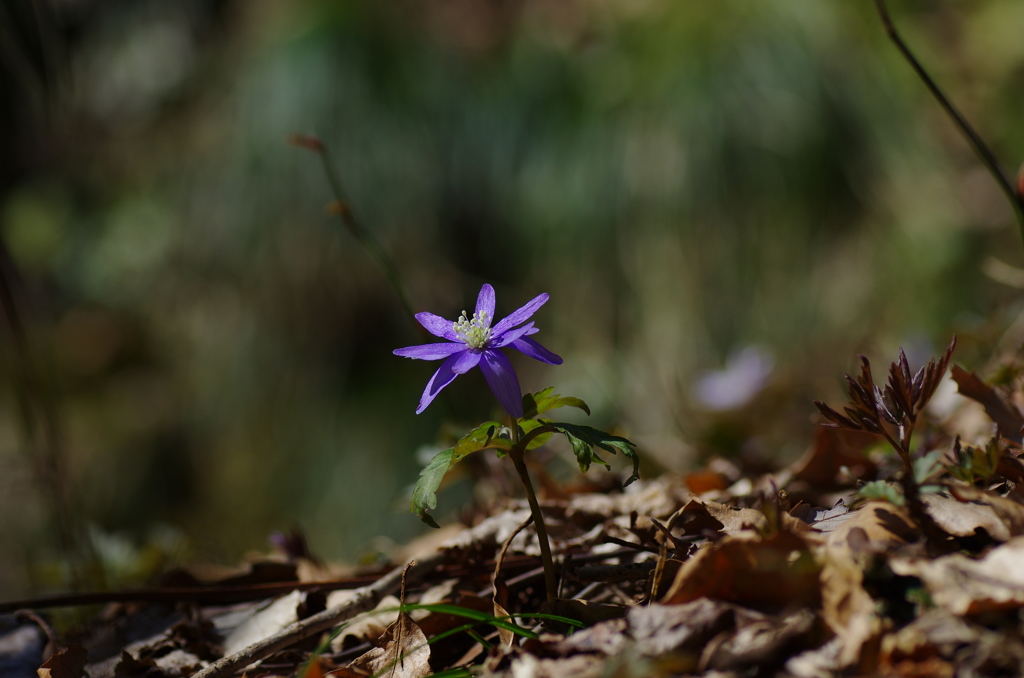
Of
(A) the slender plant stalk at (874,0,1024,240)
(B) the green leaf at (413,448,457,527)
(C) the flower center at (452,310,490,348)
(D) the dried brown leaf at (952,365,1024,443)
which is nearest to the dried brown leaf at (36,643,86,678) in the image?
(B) the green leaf at (413,448,457,527)

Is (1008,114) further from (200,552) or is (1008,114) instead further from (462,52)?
(200,552)

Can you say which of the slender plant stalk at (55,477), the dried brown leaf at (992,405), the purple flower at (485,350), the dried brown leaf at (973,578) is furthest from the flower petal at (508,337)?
the slender plant stalk at (55,477)

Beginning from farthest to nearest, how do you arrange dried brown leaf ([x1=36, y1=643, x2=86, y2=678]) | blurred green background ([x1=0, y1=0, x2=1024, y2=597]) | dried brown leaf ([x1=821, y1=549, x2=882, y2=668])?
1. blurred green background ([x1=0, y1=0, x2=1024, y2=597])
2. dried brown leaf ([x1=36, y1=643, x2=86, y2=678])
3. dried brown leaf ([x1=821, y1=549, x2=882, y2=668])

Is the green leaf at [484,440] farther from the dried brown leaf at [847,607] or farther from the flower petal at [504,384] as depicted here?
the dried brown leaf at [847,607]

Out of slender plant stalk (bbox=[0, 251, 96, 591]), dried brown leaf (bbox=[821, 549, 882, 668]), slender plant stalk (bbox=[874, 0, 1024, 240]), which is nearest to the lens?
dried brown leaf (bbox=[821, 549, 882, 668])

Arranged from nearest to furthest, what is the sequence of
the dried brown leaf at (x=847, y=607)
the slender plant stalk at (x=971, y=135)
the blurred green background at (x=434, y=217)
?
1. the dried brown leaf at (x=847, y=607)
2. the slender plant stalk at (x=971, y=135)
3. the blurred green background at (x=434, y=217)

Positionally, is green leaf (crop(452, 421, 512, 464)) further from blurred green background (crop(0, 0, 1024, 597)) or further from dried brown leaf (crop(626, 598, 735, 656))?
blurred green background (crop(0, 0, 1024, 597))

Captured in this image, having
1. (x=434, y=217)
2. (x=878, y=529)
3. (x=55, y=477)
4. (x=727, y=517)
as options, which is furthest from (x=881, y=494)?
(x=434, y=217)
